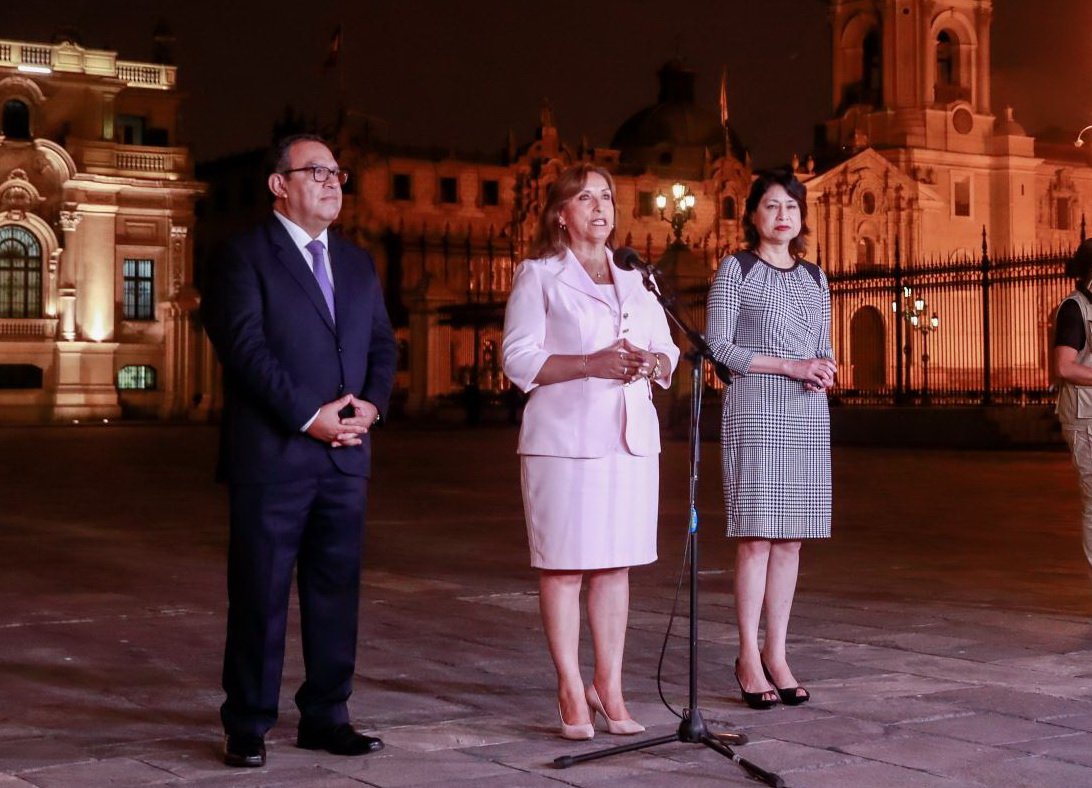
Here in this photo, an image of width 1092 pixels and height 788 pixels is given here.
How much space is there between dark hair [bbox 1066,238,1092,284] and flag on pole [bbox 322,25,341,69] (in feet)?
151

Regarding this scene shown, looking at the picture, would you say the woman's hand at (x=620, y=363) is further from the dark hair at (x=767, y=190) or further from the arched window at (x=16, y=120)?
the arched window at (x=16, y=120)

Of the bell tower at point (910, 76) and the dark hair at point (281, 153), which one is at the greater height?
the bell tower at point (910, 76)

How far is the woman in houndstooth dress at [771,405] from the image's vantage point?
538 centimetres

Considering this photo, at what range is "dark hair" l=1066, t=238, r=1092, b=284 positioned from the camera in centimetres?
657

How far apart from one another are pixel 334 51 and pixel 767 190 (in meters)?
47.1

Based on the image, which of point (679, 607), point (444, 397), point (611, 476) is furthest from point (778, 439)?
point (444, 397)

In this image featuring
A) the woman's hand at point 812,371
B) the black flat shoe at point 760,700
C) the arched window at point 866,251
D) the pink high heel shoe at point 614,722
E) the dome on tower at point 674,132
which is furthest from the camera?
the dome on tower at point 674,132

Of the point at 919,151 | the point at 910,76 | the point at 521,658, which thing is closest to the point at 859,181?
the point at 919,151

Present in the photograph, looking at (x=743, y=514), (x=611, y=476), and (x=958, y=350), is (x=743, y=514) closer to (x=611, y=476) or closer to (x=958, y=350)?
(x=611, y=476)

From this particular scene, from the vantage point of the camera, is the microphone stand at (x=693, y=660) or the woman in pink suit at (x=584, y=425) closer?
the microphone stand at (x=693, y=660)

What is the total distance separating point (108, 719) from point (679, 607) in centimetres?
320

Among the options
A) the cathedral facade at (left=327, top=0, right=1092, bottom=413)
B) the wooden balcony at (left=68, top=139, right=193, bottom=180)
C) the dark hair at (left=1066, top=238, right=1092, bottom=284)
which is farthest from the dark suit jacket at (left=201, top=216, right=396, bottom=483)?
the wooden balcony at (left=68, top=139, right=193, bottom=180)

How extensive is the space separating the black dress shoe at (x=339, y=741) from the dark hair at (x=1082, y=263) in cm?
361

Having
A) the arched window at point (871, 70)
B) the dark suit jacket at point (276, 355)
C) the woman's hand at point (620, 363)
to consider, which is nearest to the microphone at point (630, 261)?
the woman's hand at point (620, 363)
